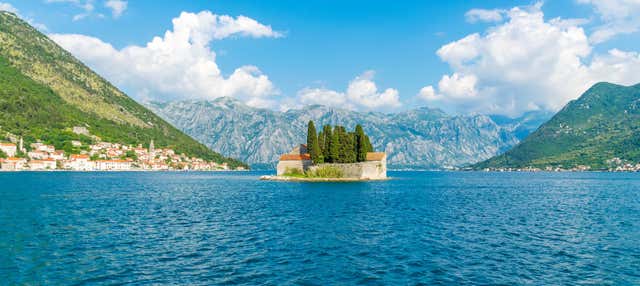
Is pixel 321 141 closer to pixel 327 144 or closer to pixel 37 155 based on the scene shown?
pixel 327 144

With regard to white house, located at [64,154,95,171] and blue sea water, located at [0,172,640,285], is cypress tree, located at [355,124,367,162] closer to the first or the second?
blue sea water, located at [0,172,640,285]

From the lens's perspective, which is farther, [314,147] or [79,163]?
[79,163]

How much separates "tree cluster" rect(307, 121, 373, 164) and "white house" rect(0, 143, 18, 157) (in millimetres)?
136476

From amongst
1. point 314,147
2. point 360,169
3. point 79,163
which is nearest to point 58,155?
point 79,163

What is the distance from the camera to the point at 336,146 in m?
112

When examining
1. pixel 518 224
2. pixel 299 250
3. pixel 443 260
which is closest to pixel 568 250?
pixel 443 260

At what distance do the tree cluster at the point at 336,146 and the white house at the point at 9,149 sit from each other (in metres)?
136

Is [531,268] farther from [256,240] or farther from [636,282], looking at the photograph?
[256,240]

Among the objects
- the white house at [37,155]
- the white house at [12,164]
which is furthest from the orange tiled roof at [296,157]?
the white house at [37,155]

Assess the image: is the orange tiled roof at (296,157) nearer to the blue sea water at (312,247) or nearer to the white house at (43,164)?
the blue sea water at (312,247)

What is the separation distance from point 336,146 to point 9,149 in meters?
145

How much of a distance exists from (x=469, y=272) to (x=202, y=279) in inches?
529

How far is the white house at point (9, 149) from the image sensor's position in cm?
16938

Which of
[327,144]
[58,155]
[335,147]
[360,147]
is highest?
[327,144]
